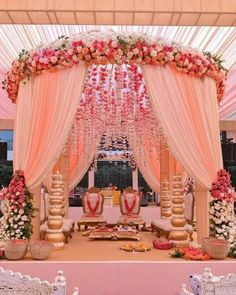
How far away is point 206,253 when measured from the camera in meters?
5.25

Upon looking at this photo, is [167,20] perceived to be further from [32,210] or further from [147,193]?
[147,193]

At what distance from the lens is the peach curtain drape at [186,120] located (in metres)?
5.64

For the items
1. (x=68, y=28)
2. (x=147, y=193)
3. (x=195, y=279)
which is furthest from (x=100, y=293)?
→ (x=147, y=193)

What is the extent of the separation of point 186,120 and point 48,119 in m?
1.80

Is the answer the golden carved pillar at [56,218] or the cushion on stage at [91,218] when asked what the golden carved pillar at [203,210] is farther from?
the cushion on stage at [91,218]

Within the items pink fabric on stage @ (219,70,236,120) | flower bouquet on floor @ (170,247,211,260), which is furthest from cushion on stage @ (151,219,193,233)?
pink fabric on stage @ (219,70,236,120)

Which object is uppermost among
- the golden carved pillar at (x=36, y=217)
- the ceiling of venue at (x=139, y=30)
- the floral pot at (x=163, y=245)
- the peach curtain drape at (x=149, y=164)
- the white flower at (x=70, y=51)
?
the ceiling of venue at (x=139, y=30)

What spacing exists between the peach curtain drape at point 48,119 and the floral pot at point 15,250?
861 millimetres

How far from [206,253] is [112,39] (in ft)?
9.71

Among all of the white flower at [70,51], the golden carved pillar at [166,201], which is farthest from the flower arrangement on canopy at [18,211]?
the golden carved pillar at [166,201]

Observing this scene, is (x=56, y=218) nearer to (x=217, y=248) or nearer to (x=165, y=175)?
(x=217, y=248)

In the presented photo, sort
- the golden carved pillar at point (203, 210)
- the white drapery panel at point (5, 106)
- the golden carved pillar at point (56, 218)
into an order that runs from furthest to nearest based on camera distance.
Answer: the white drapery panel at point (5, 106), the golden carved pillar at point (56, 218), the golden carved pillar at point (203, 210)

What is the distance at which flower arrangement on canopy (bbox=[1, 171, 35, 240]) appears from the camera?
556cm

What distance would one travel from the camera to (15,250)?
5.03 metres
